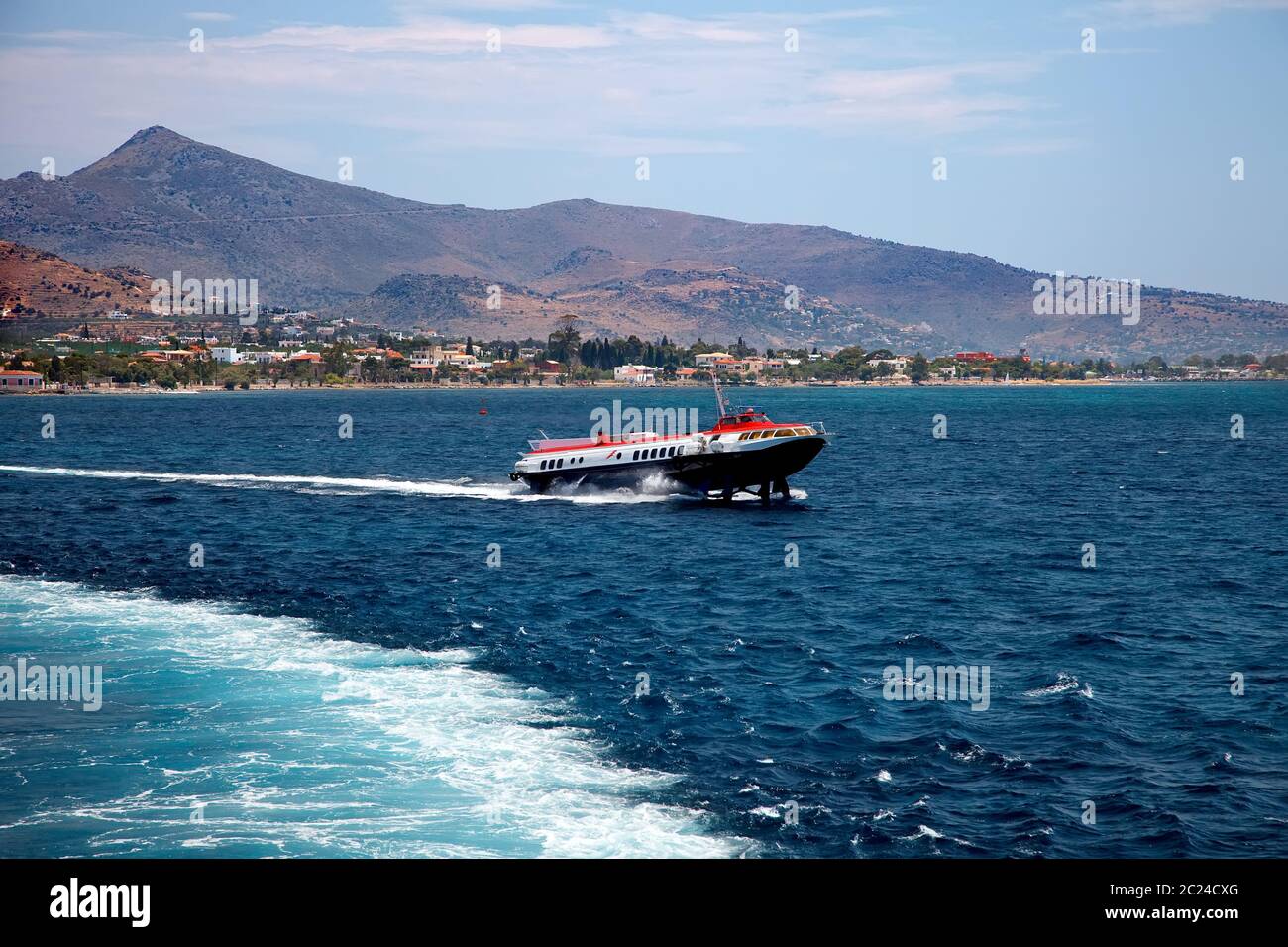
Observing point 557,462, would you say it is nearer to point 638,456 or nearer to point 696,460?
point 638,456

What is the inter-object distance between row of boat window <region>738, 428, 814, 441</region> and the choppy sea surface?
19.8 feet

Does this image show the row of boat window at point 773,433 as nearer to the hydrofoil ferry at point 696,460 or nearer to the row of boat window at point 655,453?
the hydrofoil ferry at point 696,460

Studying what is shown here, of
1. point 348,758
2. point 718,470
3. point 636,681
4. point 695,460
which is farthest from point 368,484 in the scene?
point 348,758

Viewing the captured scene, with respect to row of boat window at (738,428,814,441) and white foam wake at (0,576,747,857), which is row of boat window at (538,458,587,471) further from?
white foam wake at (0,576,747,857)

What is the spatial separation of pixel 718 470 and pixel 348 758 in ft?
190

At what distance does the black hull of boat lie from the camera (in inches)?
3401

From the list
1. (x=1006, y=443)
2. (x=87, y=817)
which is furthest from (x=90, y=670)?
(x=1006, y=443)

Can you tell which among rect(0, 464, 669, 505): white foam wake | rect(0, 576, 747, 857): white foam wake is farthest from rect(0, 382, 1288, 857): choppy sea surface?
rect(0, 464, 669, 505): white foam wake

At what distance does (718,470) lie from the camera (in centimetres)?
8750

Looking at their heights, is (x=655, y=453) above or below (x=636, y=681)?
above

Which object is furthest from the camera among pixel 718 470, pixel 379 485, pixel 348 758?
pixel 379 485

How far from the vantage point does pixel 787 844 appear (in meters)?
25.9
